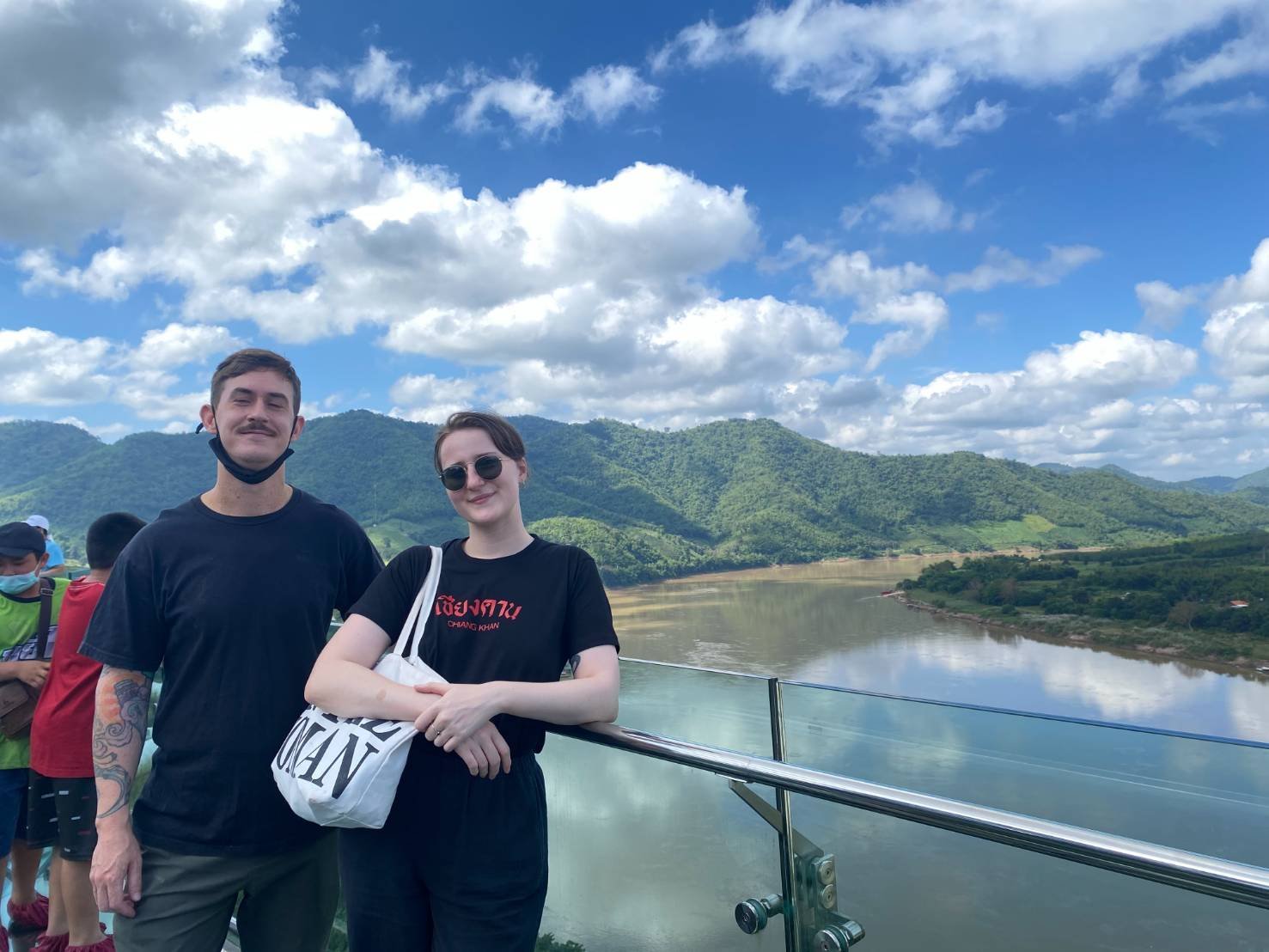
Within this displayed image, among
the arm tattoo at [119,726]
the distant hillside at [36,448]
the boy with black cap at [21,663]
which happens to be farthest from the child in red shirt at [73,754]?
the distant hillside at [36,448]

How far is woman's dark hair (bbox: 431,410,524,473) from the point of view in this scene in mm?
1656

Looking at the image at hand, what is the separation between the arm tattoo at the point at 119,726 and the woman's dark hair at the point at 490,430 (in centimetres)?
76

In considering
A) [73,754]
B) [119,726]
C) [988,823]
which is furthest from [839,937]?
[73,754]

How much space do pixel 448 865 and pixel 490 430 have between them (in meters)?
0.80

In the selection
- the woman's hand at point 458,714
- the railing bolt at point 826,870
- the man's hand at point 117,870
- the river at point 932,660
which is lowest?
the river at point 932,660

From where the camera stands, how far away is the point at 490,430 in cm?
166

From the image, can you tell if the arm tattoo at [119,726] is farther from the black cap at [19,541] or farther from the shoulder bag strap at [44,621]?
the black cap at [19,541]

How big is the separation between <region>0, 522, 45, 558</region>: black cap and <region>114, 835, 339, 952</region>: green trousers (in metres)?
1.37

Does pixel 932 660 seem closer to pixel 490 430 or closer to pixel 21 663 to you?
pixel 21 663

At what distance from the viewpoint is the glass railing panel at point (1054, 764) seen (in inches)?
58.8

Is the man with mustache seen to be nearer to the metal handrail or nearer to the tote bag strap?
the tote bag strap

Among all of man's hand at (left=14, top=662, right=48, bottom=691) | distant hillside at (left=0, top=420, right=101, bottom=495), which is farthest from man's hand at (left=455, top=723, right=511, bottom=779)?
distant hillside at (left=0, top=420, right=101, bottom=495)

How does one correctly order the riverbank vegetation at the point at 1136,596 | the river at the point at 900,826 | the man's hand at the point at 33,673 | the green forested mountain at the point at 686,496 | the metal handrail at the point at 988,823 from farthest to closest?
the green forested mountain at the point at 686,496, the riverbank vegetation at the point at 1136,596, the man's hand at the point at 33,673, the river at the point at 900,826, the metal handrail at the point at 988,823

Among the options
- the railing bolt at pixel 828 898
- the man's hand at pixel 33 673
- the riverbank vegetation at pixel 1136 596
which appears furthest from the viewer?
the riverbank vegetation at pixel 1136 596
